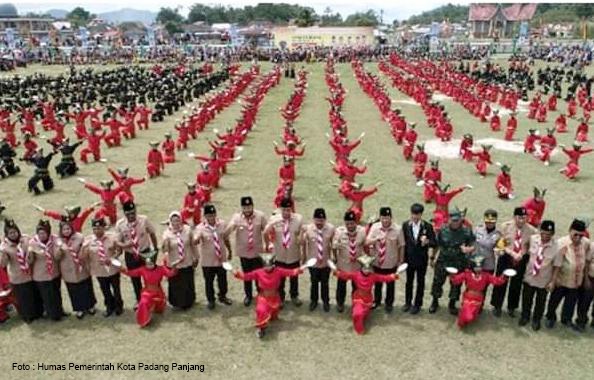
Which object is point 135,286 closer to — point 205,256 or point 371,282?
point 205,256

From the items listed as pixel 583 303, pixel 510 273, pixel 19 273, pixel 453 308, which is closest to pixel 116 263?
pixel 19 273

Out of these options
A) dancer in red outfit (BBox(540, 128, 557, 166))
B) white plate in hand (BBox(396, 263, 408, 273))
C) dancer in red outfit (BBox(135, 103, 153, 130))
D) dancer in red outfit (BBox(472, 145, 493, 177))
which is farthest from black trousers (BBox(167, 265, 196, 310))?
dancer in red outfit (BBox(135, 103, 153, 130))

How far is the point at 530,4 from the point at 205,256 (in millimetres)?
93645

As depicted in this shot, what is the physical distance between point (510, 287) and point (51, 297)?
263 inches

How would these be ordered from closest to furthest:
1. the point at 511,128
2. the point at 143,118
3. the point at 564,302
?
the point at 564,302
the point at 511,128
the point at 143,118

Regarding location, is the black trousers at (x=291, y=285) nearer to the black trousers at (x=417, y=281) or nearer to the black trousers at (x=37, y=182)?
the black trousers at (x=417, y=281)

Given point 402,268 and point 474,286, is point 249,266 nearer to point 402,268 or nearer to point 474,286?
point 402,268

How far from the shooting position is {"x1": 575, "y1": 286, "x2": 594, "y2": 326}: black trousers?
294 inches

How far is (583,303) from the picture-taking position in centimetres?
757

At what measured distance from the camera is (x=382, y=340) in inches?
299

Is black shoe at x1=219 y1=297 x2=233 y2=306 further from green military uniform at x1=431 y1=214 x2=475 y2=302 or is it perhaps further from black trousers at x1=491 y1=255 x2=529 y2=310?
black trousers at x1=491 y1=255 x2=529 y2=310

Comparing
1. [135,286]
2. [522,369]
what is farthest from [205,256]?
[522,369]

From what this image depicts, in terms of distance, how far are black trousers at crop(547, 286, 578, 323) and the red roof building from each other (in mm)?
90041

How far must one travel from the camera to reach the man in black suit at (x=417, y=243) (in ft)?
25.8
